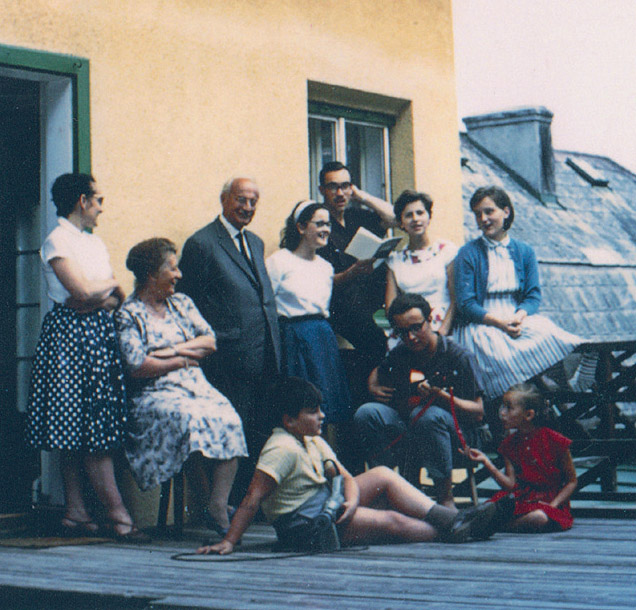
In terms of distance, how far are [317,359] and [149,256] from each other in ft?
4.00

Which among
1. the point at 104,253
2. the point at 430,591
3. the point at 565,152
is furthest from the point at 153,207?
the point at 565,152

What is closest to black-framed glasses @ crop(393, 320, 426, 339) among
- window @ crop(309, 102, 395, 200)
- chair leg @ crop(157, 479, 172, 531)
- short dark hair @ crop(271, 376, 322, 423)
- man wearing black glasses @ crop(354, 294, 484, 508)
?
man wearing black glasses @ crop(354, 294, 484, 508)

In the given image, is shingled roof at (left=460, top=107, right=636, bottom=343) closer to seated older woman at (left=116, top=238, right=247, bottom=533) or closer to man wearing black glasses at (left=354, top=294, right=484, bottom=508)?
man wearing black glasses at (left=354, top=294, right=484, bottom=508)

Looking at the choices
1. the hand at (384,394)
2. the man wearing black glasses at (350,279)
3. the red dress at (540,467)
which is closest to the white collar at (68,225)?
the man wearing black glasses at (350,279)

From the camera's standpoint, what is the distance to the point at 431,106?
27.9 ft

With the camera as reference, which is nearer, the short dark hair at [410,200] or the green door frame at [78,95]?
the green door frame at [78,95]

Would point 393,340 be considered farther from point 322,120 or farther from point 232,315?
point 322,120

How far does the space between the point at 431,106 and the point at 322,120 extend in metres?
1.10

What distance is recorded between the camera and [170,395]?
5645mm

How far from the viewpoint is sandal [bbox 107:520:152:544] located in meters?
5.50

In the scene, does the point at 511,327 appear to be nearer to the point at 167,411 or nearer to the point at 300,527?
the point at 300,527

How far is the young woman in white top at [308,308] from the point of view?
634 centimetres

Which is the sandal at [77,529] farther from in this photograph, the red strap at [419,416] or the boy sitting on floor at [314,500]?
the red strap at [419,416]

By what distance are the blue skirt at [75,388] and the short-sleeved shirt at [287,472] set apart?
35.0 inches
